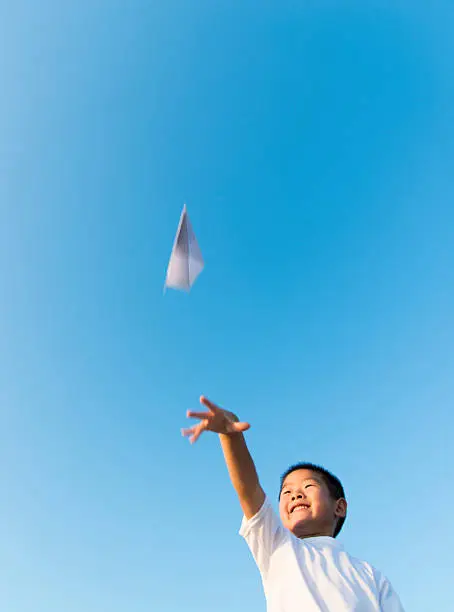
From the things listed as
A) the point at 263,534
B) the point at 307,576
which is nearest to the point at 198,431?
the point at 263,534

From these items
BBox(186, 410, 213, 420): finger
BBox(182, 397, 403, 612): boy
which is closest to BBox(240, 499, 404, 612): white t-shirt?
BBox(182, 397, 403, 612): boy

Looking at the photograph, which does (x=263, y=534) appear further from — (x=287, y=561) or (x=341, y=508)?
(x=341, y=508)

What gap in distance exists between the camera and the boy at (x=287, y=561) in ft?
10.3

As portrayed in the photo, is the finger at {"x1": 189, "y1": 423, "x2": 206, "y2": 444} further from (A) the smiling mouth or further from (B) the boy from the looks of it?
(A) the smiling mouth

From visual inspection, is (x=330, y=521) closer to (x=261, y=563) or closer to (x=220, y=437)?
(x=261, y=563)

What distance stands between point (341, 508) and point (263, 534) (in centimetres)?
143

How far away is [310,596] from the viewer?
309 cm

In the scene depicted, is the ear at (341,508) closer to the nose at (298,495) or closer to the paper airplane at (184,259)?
the nose at (298,495)

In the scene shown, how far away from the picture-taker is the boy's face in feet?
13.4

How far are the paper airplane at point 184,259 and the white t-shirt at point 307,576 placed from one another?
108 inches

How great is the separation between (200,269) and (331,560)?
3296 mm

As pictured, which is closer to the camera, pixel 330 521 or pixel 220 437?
pixel 220 437

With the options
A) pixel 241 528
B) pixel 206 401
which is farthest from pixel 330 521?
pixel 206 401

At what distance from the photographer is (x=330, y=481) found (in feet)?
15.0
